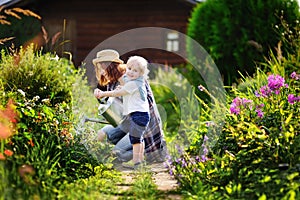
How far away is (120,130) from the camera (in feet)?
21.9

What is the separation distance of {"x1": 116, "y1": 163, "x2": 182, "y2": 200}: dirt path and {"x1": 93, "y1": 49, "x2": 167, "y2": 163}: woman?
0.65 feet

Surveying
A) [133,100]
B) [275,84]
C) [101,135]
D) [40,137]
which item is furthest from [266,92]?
[40,137]

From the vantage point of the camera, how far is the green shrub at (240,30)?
9969mm

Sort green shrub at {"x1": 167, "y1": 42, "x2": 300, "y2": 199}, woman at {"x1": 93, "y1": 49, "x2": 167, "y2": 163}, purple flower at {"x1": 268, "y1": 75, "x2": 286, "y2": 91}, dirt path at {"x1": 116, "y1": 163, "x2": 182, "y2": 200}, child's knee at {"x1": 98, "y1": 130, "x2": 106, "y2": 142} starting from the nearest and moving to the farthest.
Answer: green shrub at {"x1": 167, "y1": 42, "x2": 300, "y2": 199}, dirt path at {"x1": 116, "y1": 163, "x2": 182, "y2": 200}, purple flower at {"x1": 268, "y1": 75, "x2": 286, "y2": 91}, woman at {"x1": 93, "y1": 49, "x2": 167, "y2": 163}, child's knee at {"x1": 98, "y1": 130, "x2": 106, "y2": 142}

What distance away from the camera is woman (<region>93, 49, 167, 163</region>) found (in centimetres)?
635

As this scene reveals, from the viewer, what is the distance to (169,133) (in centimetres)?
897

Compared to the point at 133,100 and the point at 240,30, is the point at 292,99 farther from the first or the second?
the point at 240,30

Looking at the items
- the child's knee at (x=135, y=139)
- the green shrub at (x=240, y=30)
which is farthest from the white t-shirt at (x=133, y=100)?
the green shrub at (x=240, y=30)

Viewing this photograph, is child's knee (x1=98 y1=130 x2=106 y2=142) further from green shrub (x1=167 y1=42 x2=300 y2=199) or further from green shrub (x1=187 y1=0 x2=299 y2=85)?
green shrub (x1=187 y1=0 x2=299 y2=85)

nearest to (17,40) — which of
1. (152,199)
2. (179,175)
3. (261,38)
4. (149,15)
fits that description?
(149,15)

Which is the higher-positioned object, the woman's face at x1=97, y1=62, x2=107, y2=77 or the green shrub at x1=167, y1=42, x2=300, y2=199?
the woman's face at x1=97, y1=62, x2=107, y2=77

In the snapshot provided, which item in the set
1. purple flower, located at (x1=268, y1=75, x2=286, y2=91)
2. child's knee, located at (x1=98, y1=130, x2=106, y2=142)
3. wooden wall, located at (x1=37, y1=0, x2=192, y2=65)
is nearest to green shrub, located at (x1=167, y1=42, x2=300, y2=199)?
purple flower, located at (x1=268, y1=75, x2=286, y2=91)

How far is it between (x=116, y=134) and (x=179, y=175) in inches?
48.6

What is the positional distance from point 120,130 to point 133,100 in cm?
64
